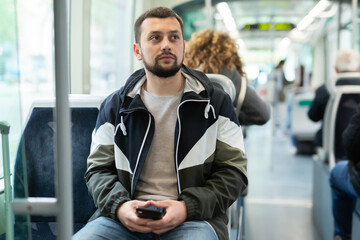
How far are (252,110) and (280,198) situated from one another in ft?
7.90

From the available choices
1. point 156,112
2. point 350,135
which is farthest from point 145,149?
point 350,135

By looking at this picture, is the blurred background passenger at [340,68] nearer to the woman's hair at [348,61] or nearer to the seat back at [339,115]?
the woman's hair at [348,61]

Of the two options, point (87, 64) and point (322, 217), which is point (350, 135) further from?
point (87, 64)

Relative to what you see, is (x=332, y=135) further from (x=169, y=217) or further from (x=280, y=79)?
(x=280, y=79)

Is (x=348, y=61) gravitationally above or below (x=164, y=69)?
above

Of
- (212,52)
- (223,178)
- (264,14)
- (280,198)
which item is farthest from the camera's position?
(264,14)

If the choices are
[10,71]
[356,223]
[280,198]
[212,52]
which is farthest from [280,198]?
[10,71]

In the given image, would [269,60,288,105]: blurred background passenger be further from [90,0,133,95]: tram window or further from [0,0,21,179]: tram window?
[0,0,21,179]: tram window

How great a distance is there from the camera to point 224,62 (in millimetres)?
2855

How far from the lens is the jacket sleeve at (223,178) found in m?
1.70

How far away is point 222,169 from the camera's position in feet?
6.05

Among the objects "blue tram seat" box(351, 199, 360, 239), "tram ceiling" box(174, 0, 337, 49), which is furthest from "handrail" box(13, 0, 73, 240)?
"tram ceiling" box(174, 0, 337, 49)

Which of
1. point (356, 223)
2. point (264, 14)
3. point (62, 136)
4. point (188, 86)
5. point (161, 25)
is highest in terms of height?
point (264, 14)

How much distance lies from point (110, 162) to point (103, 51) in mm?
3081
